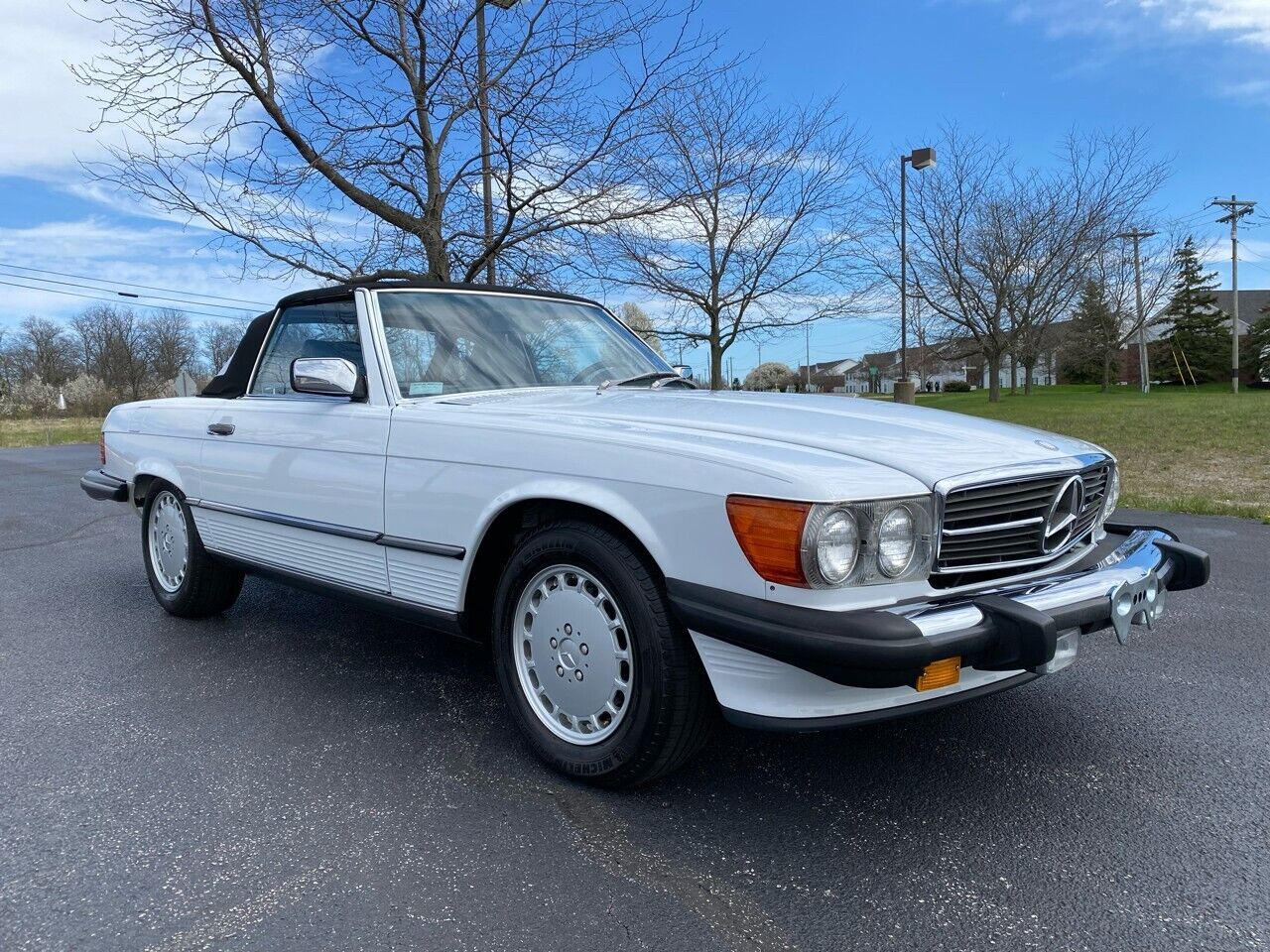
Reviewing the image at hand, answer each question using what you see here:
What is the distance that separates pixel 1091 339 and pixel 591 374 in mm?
52106

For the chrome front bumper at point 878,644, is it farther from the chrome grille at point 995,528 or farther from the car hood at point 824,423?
the car hood at point 824,423

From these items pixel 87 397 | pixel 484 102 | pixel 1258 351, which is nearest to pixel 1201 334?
pixel 1258 351

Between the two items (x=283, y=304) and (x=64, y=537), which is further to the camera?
(x=64, y=537)

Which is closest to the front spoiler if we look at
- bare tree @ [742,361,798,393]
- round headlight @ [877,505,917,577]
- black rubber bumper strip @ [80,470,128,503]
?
round headlight @ [877,505,917,577]

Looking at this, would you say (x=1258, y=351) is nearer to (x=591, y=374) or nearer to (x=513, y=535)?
(x=591, y=374)

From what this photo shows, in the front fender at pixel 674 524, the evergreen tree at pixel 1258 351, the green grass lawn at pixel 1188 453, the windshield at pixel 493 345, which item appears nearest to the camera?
the front fender at pixel 674 524

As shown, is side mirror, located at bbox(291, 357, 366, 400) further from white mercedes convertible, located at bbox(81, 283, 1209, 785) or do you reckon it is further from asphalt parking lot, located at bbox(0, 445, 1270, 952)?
asphalt parking lot, located at bbox(0, 445, 1270, 952)

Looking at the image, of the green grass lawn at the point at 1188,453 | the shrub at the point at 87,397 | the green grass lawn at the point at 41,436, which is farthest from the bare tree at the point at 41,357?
the green grass lawn at the point at 1188,453

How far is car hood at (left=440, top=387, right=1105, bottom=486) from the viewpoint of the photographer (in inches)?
95.3

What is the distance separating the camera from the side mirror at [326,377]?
127 inches

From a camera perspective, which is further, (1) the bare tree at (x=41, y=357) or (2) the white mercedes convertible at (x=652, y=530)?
(1) the bare tree at (x=41, y=357)

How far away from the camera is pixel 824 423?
270 centimetres

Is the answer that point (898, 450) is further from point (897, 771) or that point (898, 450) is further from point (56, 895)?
point (56, 895)

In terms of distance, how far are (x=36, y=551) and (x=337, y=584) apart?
4829mm
